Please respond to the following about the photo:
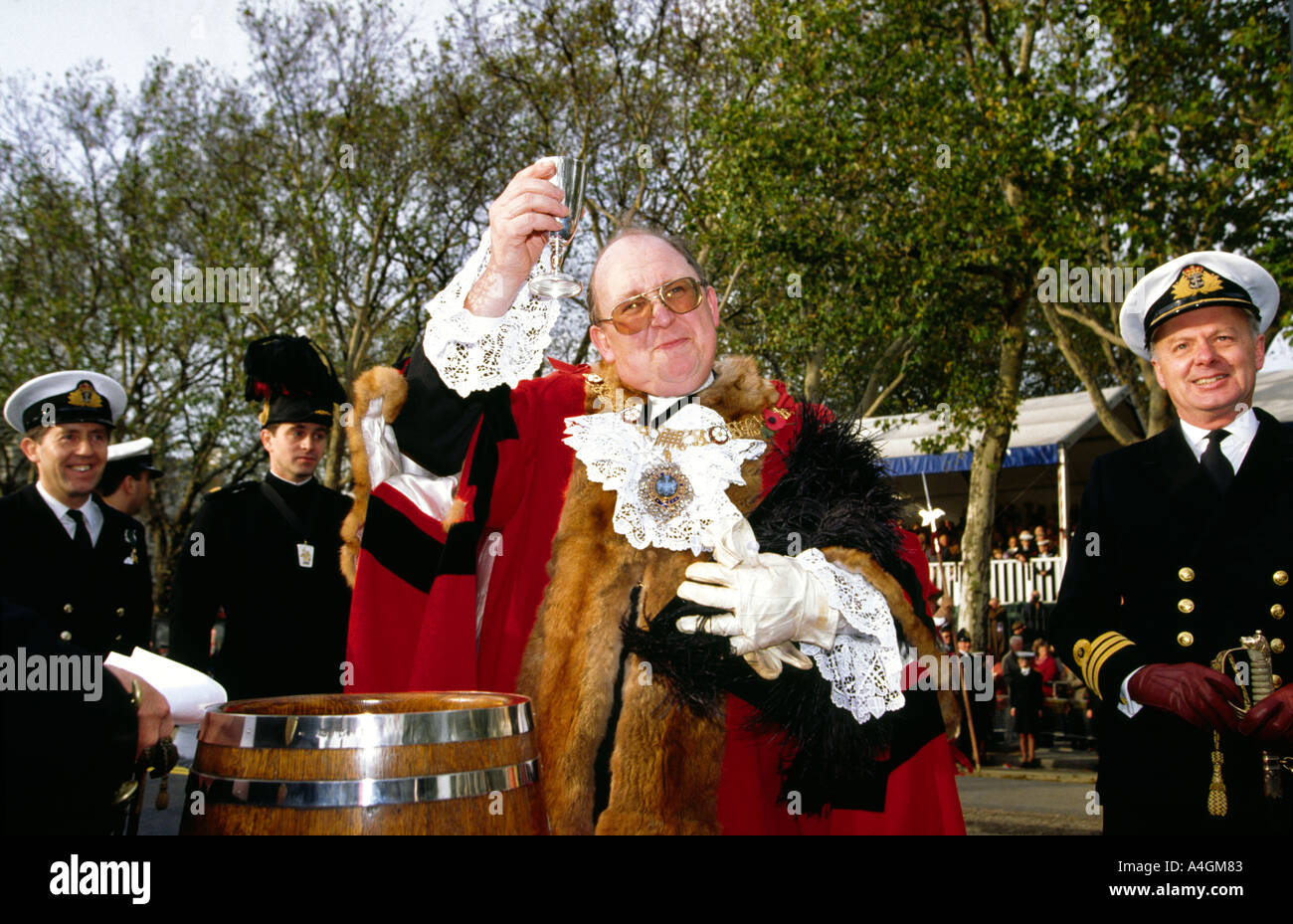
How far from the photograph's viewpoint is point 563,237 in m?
2.31

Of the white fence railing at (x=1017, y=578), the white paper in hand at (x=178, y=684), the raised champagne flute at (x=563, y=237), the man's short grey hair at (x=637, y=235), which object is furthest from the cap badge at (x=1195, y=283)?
the white fence railing at (x=1017, y=578)

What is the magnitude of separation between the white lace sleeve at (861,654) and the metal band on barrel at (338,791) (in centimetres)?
89

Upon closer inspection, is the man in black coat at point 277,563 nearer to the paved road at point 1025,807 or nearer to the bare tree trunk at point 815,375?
the paved road at point 1025,807

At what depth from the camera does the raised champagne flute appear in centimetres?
221

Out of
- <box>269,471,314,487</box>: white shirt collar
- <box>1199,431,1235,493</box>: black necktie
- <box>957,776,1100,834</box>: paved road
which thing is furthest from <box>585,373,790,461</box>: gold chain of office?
<box>957,776,1100,834</box>: paved road

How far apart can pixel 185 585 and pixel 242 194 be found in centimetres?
1665

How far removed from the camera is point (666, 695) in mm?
2148

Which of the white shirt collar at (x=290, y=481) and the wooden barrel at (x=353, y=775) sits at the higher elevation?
the white shirt collar at (x=290, y=481)

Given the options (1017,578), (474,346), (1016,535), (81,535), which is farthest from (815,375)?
(474,346)

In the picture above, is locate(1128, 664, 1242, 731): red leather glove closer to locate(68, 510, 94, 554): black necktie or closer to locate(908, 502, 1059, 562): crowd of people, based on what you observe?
locate(68, 510, 94, 554): black necktie

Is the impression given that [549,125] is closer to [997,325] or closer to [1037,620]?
[997,325]

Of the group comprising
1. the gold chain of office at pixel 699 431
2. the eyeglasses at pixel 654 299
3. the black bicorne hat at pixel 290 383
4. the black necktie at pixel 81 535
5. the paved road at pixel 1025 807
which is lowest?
the paved road at pixel 1025 807

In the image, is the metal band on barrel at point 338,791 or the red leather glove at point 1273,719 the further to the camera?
the red leather glove at point 1273,719

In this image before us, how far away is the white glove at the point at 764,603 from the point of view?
1932 millimetres
